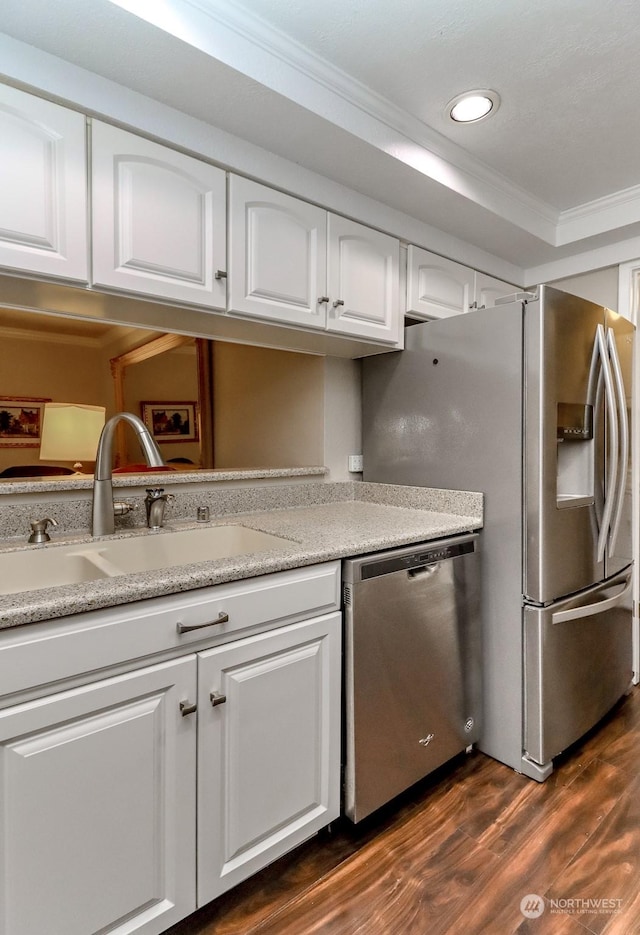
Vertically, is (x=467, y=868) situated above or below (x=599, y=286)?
below

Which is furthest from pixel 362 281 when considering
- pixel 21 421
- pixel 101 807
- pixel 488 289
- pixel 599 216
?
pixel 101 807

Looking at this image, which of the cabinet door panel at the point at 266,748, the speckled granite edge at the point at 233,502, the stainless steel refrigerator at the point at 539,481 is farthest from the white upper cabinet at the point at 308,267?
the cabinet door panel at the point at 266,748

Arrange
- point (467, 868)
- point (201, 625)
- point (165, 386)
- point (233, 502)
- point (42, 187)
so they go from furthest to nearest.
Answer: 1. point (165, 386)
2. point (233, 502)
3. point (467, 868)
4. point (42, 187)
5. point (201, 625)

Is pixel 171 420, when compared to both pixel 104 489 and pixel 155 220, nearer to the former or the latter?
pixel 104 489

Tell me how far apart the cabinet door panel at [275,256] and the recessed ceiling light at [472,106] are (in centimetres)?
54

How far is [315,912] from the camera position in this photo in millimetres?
1229

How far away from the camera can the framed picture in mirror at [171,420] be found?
2717mm

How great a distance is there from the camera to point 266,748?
125cm

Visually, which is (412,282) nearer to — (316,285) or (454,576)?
(316,285)

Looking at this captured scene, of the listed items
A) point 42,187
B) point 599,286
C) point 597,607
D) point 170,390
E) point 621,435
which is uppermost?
point 599,286

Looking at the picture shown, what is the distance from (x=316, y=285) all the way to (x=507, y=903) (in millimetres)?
1904

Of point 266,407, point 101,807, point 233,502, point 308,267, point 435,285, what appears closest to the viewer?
Result: point 101,807

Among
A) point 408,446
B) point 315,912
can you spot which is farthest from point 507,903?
point 408,446

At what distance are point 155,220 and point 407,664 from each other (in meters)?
1.52
